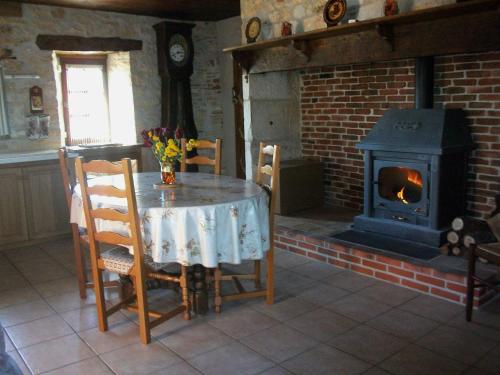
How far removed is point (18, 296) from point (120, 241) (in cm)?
134

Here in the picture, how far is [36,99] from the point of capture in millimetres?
5578

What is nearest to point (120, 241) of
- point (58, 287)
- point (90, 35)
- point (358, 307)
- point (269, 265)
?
point (269, 265)

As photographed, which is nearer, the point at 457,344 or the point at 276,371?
the point at 276,371

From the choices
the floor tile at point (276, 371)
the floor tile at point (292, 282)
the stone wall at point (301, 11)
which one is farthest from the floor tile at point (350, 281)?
the stone wall at point (301, 11)

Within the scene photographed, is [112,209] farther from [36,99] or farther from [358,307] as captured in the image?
[36,99]

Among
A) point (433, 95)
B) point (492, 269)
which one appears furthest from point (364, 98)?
point (492, 269)

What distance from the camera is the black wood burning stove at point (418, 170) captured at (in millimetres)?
3539

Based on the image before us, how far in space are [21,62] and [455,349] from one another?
203 inches

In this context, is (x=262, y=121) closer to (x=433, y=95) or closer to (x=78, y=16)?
(x=433, y=95)

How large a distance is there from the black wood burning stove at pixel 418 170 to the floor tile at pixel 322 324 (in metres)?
1.07

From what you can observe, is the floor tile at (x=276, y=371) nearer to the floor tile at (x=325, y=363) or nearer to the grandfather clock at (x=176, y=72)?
the floor tile at (x=325, y=363)

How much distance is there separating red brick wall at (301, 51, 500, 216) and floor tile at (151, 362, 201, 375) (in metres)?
2.60

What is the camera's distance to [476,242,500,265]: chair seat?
2742mm

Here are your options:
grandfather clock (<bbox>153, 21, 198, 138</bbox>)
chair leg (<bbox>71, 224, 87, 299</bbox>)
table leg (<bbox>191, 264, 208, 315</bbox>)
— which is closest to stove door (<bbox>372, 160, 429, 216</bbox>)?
table leg (<bbox>191, 264, 208, 315</bbox>)
